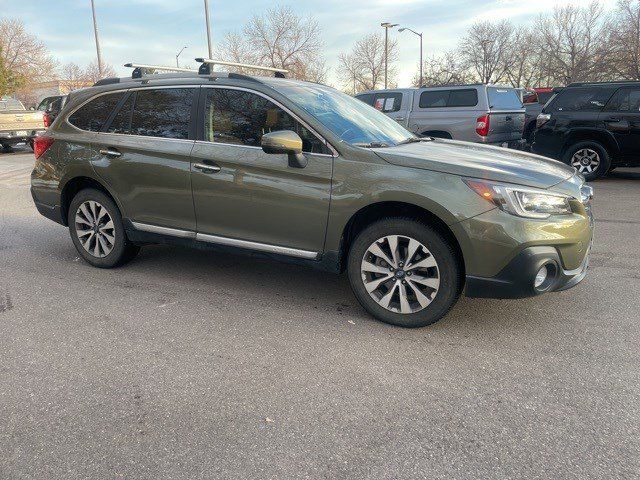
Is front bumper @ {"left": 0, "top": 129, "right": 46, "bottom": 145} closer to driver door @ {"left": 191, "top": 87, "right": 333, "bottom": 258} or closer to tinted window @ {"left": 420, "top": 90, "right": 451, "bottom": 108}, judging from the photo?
tinted window @ {"left": 420, "top": 90, "right": 451, "bottom": 108}

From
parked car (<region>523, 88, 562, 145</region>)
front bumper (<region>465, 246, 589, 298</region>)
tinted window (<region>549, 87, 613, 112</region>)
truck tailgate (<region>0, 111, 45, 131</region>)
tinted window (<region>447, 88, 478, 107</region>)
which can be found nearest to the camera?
front bumper (<region>465, 246, 589, 298</region>)

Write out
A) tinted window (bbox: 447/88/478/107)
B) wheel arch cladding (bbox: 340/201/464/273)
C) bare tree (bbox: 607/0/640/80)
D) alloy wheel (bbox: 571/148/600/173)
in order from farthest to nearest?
bare tree (bbox: 607/0/640/80)
tinted window (bbox: 447/88/478/107)
alloy wheel (bbox: 571/148/600/173)
wheel arch cladding (bbox: 340/201/464/273)

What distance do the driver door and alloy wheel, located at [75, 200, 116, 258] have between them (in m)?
1.15

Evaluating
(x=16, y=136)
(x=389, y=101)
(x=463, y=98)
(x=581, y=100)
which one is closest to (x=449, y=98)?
(x=463, y=98)

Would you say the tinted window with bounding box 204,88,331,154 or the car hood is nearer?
the car hood

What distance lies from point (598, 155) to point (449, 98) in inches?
123

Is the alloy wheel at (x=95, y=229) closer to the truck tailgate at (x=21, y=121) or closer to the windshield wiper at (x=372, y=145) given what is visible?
the windshield wiper at (x=372, y=145)

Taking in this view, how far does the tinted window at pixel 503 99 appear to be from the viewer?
1087 centimetres

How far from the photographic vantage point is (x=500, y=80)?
197 ft

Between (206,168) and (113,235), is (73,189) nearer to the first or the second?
(113,235)

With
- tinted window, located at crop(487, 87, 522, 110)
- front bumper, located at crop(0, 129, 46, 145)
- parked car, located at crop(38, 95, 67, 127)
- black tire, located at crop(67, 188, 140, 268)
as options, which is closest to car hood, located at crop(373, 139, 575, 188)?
black tire, located at crop(67, 188, 140, 268)

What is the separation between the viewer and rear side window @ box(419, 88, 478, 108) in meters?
10.9

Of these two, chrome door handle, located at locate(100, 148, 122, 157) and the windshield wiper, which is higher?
the windshield wiper

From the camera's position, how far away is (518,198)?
333 cm
